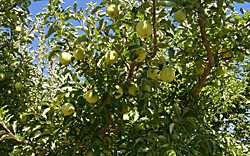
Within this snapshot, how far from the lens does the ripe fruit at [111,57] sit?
2547 mm

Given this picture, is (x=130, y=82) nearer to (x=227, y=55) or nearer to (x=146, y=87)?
(x=146, y=87)

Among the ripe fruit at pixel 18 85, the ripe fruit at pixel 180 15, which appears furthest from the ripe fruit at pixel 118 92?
the ripe fruit at pixel 18 85

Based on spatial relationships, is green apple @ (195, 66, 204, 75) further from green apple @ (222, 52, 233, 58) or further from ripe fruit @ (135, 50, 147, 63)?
ripe fruit @ (135, 50, 147, 63)

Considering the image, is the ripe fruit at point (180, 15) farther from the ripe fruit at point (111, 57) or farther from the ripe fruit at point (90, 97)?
the ripe fruit at point (90, 97)

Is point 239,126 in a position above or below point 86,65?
below

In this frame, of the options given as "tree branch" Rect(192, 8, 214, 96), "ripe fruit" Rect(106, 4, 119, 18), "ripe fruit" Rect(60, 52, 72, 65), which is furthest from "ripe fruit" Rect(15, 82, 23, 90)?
"tree branch" Rect(192, 8, 214, 96)

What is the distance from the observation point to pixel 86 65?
2.77 metres

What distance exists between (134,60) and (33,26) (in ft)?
5.60

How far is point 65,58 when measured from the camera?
271 centimetres

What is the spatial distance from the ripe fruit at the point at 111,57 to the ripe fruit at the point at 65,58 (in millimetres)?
256

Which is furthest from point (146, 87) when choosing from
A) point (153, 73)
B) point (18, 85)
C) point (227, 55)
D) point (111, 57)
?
point (18, 85)

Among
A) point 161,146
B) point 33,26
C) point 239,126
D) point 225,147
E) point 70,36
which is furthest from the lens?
point 239,126

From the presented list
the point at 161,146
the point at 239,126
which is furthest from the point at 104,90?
the point at 239,126

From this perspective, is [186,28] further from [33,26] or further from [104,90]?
[33,26]
